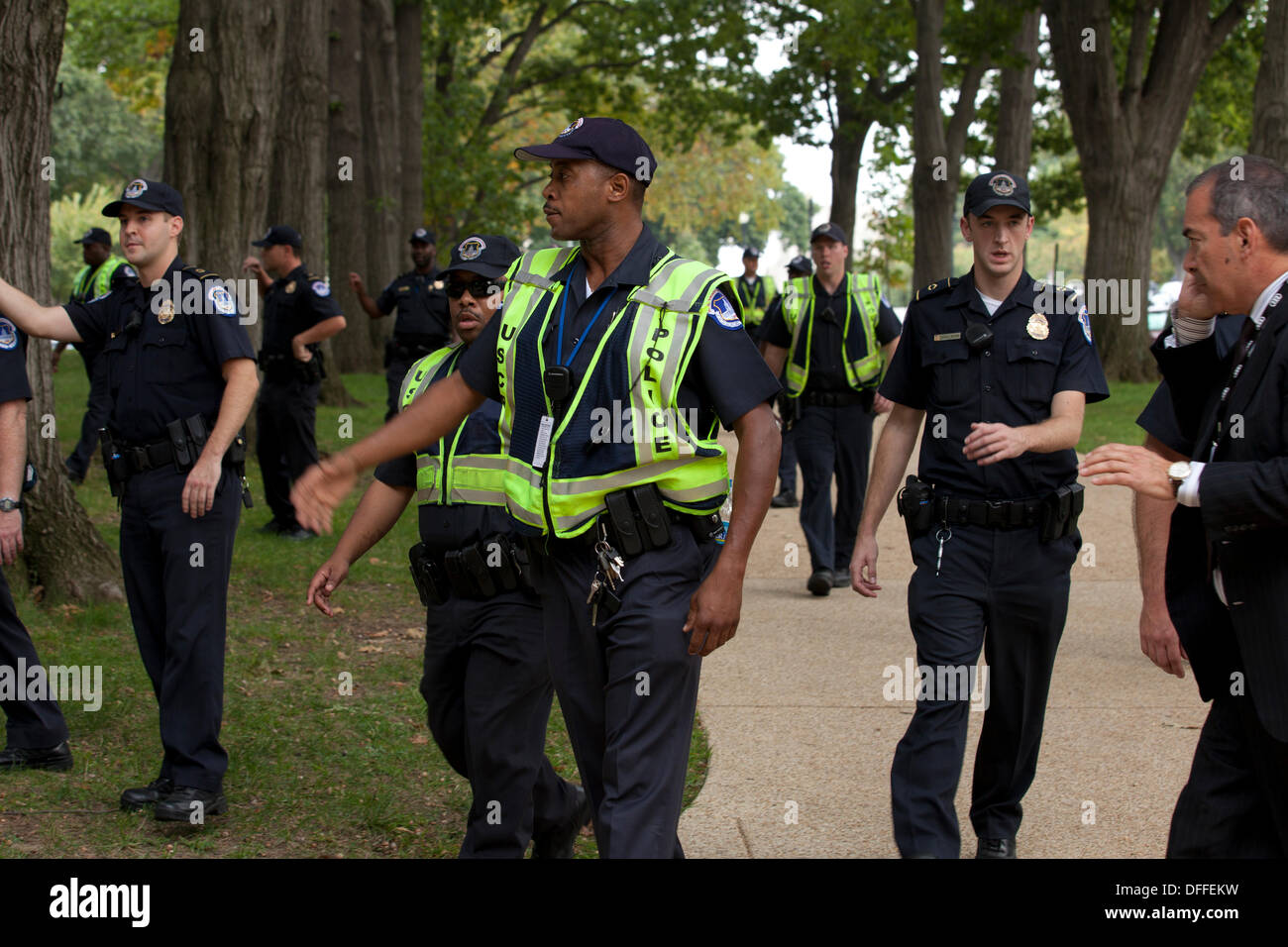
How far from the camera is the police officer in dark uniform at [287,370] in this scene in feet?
37.6

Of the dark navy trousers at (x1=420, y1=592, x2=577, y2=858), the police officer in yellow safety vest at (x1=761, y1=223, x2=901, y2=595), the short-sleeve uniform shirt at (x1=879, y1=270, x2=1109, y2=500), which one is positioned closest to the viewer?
the dark navy trousers at (x1=420, y1=592, x2=577, y2=858)

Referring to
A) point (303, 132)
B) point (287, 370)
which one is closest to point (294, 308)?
point (287, 370)

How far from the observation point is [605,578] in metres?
3.77

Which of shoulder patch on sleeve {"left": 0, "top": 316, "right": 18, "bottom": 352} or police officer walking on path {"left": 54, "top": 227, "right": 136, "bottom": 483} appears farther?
police officer walking on path {"left": 54, "top": 227, "right": 136, "bottom": 483}

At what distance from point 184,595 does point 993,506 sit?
9.09 feet

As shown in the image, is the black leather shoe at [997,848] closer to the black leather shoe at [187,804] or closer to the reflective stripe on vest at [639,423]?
the reflective stripe on vest at [639,423]

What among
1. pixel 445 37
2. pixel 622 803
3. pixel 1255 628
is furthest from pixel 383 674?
pixel 445 37

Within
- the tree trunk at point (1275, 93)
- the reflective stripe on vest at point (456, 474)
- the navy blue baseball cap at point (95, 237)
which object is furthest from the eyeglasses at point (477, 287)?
the tree trunk at point (1275, 93)

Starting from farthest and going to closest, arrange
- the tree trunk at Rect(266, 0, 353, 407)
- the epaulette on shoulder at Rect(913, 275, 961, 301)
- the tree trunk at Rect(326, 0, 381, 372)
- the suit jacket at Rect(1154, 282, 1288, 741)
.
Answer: the tree trunk at Rect(326, 0, 381, 372) < the tree trunk at Rect(266, 0, 353, 407) < the epaulette on shoulder at Rect(913, 275, 961, 301) < the suit jacket at Rect(1154, 282, 1288, 741)

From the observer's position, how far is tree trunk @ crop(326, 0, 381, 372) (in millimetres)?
22250

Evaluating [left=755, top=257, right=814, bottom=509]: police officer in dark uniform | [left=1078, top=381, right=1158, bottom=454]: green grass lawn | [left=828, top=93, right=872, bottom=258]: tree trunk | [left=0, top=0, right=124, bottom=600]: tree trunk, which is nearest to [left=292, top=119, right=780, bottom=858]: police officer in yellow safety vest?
[left=0, top=0, right=124, bottom=600]: tree trunk

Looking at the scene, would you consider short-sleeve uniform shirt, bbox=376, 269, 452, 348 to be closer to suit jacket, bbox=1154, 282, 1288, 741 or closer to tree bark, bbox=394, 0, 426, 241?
suit jacket, bbox=1154, 282, 1288, 741
